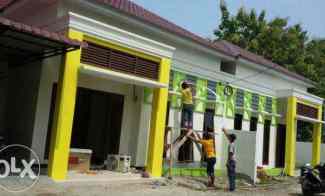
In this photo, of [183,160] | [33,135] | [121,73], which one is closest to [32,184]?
[33,135]

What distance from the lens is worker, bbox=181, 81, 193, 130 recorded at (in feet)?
37.0

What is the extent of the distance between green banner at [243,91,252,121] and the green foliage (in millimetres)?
11165

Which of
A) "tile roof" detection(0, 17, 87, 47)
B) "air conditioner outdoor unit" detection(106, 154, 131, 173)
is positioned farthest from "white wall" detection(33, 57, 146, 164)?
"tile roof" detection(0, 17, 87, 47)

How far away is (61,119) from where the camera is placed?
26.2 ft

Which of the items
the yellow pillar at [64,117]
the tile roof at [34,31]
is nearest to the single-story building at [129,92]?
the yellow pillar at [64,117]

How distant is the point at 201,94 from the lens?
13219 mm

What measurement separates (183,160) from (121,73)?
4.47 metres

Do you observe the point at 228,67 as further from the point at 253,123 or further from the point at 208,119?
the point at 253,123

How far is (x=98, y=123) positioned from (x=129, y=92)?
4.72 feet

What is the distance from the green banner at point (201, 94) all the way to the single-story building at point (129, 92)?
4cm

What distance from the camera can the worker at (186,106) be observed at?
1129cm

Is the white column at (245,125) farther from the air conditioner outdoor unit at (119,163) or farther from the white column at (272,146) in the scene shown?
the air conditioner outdoor unit at (119,163)

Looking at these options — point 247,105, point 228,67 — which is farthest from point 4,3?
point 247,105

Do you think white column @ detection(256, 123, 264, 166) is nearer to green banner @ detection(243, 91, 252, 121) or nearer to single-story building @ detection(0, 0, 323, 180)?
single-story building @ detection(0, 0, 323, 180)
